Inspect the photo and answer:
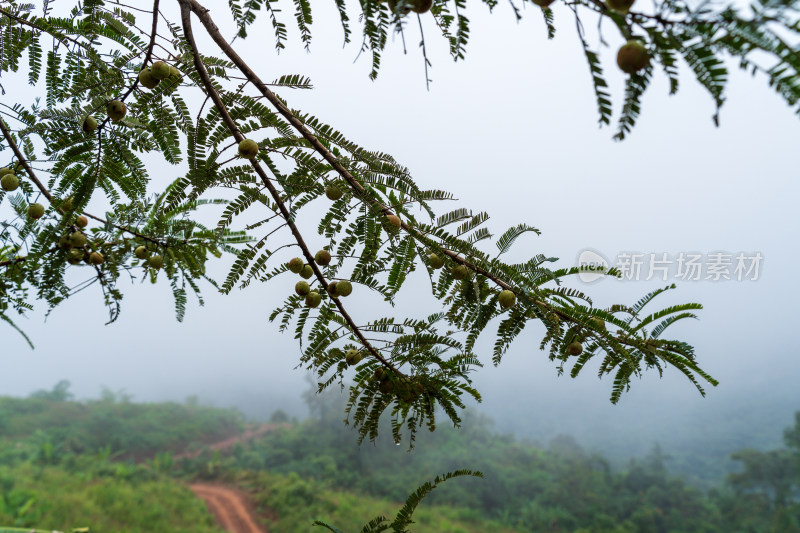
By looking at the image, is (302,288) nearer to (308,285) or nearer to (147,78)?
(308,285)

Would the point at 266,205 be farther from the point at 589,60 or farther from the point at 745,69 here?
the point at 745,69

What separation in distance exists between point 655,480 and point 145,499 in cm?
787

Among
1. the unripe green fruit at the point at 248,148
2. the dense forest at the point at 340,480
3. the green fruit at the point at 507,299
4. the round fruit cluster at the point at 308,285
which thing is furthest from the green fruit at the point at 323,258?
the dense forest at the point at 340,480

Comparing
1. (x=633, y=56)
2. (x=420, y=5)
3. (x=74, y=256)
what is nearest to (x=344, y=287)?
(x=420, y=5)

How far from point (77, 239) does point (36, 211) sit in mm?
116

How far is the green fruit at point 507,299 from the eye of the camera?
950 millimetres

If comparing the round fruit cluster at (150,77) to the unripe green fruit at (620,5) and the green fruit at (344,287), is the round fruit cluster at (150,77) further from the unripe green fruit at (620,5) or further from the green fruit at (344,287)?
the unripe green fruit at (620,5)

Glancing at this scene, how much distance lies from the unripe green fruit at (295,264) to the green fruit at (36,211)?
75cm

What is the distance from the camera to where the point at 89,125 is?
103 cm

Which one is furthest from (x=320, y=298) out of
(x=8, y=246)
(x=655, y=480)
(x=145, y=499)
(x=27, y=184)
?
(x=655, y=480)

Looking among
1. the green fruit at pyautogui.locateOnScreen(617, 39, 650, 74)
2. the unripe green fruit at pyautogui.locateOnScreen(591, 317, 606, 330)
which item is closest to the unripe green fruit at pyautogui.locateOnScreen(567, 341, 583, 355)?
the unripe green fruit at pyautogui.locateOnScreen(591, 317, 606, 330)

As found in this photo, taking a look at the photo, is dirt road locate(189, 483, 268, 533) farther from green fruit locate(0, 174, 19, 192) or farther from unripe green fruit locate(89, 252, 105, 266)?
green fruit locate(0, 174, 19, 192)

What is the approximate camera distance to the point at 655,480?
7.77 metres

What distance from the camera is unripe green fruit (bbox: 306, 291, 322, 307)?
41.2 inches
